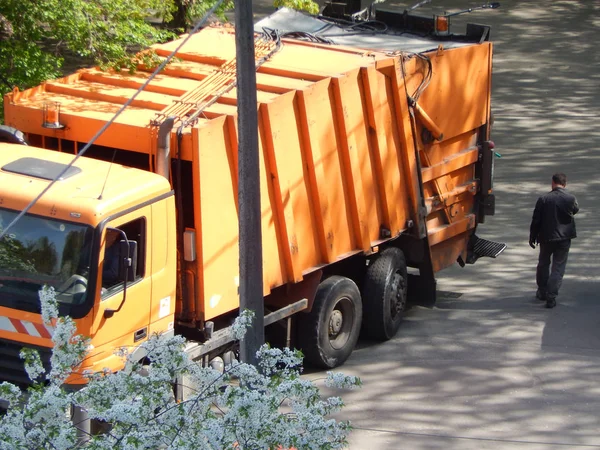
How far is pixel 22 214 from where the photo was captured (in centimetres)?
743

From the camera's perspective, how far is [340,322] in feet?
34.6

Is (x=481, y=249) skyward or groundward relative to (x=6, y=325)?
groundward

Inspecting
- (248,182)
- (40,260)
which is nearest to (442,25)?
(248,182)

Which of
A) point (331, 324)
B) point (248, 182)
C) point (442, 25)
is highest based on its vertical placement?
point (442, 25)

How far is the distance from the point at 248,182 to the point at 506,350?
432 cm

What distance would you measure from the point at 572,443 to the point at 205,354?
316 cm

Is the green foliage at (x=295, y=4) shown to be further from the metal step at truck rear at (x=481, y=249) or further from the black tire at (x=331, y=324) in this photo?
the black tire at (x=331, y=324)

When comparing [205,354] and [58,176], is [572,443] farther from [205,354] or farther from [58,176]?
[58,176]

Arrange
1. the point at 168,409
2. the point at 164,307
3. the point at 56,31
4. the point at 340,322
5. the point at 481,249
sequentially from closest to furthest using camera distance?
the point at 168,409
the point at 164,307
the point at 340,322
the point at 56,31
the point at 481,249

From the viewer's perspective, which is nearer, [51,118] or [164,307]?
[164,307]

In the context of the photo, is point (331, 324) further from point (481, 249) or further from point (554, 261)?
point (481, 249)

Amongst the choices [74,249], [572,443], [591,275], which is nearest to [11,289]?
[74,249]

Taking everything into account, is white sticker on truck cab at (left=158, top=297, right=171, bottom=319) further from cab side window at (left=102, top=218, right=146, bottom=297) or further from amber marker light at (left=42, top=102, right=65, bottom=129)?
amber marker light at (left=42, top=102, right=65, bottom=129)

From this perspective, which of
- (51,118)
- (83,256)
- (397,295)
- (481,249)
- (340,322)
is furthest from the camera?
(481,249)
